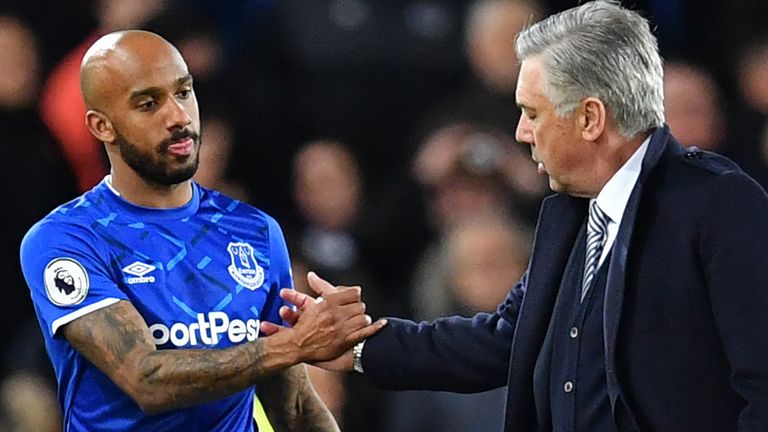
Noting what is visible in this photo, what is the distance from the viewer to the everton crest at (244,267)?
11.3ft

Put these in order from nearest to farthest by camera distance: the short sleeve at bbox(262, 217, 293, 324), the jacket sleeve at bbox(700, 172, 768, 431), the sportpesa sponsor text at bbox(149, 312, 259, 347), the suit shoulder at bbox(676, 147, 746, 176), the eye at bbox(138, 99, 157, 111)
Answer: the jacket sleeve at bbox(700, 172, 768, 431) → the suit shoulder at bbox(676, 147, 746, 176) → the sportpesa sponsor text at bbox(149, 312, 259, 347) → the eye at bbox(138, 99, 157, 111) → the short sleeve at bbox(262, 217, 293, 324)

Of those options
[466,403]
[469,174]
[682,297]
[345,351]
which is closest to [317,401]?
[345,351]

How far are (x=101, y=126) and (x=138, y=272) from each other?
40cm

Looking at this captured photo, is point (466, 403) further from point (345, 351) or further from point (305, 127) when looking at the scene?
point (345, 351)

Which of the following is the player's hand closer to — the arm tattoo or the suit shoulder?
the arm tattoo

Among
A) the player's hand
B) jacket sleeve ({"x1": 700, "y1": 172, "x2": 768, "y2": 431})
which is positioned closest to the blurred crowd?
the player's hand

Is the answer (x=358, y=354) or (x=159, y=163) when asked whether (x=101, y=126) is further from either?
(x=358, y=354)

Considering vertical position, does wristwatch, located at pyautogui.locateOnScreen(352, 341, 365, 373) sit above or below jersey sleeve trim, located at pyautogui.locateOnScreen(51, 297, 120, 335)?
below

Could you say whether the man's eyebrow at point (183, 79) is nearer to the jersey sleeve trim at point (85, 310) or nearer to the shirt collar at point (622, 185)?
the jersey sleeve trim at point (85, 310)

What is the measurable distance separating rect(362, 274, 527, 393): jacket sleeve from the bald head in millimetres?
906

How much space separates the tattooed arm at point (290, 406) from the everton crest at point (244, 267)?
11.9 inches

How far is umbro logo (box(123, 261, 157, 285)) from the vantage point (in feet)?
10.9

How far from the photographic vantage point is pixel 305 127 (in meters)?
5.70

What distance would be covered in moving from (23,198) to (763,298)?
3.38m
